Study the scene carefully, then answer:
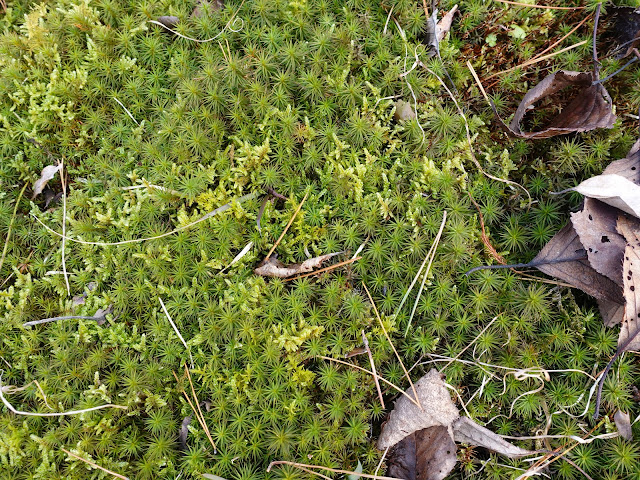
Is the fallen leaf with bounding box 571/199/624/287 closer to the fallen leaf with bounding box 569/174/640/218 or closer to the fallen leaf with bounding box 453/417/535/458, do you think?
the fallen leaf with bounding box 569/174/640/218

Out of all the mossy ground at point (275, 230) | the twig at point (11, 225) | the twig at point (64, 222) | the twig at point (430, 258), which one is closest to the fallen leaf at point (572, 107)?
the mossy ground at point (275, 230)

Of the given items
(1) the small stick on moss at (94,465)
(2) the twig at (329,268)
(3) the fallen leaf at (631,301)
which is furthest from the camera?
(2) the twig at (329,268)

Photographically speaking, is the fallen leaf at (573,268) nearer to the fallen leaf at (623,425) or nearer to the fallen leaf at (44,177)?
the fallen leaf at (623,425)

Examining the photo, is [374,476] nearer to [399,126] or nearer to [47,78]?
[399,126]

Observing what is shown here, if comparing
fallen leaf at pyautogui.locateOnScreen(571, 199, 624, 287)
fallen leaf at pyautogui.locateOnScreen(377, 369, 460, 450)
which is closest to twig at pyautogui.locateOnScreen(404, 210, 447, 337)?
fallen leaf at pyautogui.locateOnScreen(377, 369, 460, 450)

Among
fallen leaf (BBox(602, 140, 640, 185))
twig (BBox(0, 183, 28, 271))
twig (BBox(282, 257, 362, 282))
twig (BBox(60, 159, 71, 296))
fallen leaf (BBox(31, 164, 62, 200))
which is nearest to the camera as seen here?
fallen leaf (BBox(602, 140, 640, 185))

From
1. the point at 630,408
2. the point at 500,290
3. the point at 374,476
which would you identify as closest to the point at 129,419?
the point at 374,476
